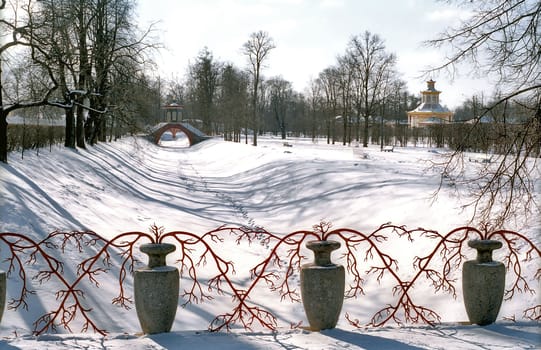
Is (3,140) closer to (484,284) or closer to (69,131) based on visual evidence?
(69,131)

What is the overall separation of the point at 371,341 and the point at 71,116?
22998mm

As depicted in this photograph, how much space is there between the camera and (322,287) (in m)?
5.20

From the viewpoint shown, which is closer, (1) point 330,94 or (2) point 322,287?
(2) point 322,287

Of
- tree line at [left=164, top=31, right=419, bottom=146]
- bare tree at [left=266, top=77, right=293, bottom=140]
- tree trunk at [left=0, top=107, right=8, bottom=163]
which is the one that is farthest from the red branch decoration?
bare tree at [left=266, top=77, right=293, bottom=140]

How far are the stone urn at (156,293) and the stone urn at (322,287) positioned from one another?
52.1 inches

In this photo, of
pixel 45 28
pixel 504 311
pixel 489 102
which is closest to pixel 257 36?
pixel 45 28

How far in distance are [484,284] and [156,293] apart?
340cm

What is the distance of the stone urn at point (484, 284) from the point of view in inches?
217

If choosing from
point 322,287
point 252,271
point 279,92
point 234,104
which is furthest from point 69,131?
point 279,92

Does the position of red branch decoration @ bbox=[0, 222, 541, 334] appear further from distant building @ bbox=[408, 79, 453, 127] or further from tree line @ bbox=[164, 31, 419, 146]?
distant building @ bbox=[408, 79, 453, 127]

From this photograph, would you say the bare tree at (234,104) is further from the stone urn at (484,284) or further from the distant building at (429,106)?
the stone urn at (484,284)

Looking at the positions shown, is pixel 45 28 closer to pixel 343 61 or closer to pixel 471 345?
pixel 471 345

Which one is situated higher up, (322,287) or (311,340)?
(322,287)

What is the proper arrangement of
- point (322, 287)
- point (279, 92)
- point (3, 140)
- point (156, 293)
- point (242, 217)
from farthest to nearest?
point (279, 92), point (242, 217), point (3, 140), point (322, 287), point (156, 293)
